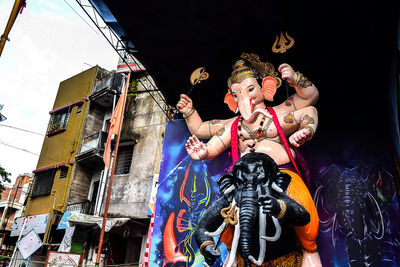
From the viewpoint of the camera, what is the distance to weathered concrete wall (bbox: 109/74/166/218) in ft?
43.7

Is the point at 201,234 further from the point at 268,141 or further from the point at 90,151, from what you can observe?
the point at 90,151

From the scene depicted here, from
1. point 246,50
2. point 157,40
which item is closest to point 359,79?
point 246,50

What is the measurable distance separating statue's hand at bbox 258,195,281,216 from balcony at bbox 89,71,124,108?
47.0ft

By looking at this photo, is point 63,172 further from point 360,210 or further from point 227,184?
point 360,210

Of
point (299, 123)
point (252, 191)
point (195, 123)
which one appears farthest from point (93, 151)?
point (252, 191)

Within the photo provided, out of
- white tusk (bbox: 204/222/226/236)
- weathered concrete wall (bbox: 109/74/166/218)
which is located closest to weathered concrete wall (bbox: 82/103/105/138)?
weathered concrete wall (bbox: 109/74/166/218)

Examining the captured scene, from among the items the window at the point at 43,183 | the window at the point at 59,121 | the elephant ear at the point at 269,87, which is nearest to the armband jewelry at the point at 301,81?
the elephant ear at the point at 269,87

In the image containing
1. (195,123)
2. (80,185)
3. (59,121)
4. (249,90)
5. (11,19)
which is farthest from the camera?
(59,121)

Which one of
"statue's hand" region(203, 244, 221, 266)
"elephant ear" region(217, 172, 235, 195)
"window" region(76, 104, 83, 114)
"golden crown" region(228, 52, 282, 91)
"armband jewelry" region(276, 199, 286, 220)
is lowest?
"statue's hand" region(203, 244, 221, 266)

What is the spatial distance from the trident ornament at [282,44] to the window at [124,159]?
11.2 m

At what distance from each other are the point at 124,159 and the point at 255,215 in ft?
40.9

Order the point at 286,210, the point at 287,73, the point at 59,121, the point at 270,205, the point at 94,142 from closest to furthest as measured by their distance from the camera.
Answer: the point at 270,205 < the point at 286,210 < the point at 287,73 < the point at 94,142 < the point at 59,121

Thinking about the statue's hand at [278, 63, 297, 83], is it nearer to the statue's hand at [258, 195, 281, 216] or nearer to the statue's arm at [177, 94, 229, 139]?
the statue's arm at [177, 94, 229, 139]

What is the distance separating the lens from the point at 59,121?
61.4 feet
